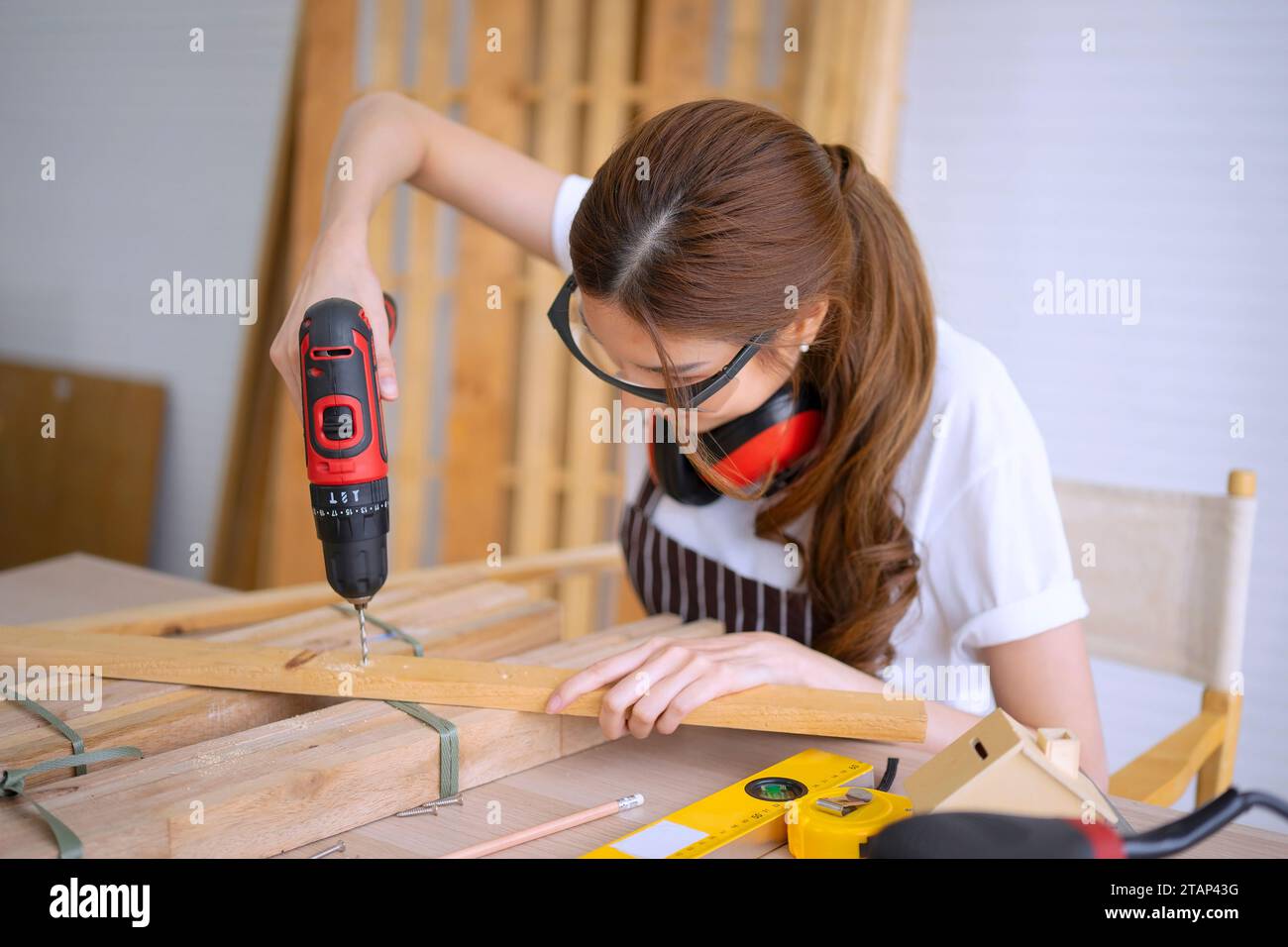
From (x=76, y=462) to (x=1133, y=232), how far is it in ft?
11.6

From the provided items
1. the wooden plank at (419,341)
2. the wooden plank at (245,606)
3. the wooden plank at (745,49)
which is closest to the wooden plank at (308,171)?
the wooden plank at (419,341)

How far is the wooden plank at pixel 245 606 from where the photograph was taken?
1.44 meters

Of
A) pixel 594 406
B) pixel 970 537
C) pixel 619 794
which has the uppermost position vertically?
pixel 594 406

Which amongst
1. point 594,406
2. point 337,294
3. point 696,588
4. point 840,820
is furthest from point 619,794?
point 594,406

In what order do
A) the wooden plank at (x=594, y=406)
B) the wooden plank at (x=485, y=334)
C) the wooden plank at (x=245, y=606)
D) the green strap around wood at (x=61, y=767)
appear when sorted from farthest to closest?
the wooden plank at (x=485, y=334) → the wooden plank at (x=594, y=406) → the wooden plank at (x=245, y=606) → the green strap around wood at (x=61, y=767)

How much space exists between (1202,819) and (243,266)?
359 cm

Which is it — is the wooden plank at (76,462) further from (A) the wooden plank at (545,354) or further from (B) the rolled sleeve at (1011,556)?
(B) the rolled sleeve at (1011,556)

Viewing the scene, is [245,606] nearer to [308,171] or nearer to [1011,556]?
[1011,556]

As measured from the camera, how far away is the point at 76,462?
382cm

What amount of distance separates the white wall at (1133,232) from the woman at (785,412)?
1.38 metres

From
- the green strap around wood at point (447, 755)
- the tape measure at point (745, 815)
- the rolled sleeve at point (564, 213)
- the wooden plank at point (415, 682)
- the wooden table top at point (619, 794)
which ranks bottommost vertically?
the wooden table top at point (619, 794)

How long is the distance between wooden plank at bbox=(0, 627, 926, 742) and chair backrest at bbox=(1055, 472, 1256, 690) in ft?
2.90

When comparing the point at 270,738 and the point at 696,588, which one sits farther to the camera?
the point at 696,588
